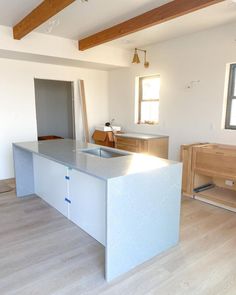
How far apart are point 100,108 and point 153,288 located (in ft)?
14.8

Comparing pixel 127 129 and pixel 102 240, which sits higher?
pixel 127 129

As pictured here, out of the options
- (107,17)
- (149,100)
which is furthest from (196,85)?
(107,17)

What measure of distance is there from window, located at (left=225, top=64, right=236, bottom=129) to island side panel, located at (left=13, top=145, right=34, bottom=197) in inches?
124

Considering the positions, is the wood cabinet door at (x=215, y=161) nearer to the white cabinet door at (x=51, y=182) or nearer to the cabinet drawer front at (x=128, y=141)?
the cabinet drawer front at (x=128, y=141)

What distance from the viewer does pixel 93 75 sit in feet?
17.9

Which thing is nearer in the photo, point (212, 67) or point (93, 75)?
point (212, 67)

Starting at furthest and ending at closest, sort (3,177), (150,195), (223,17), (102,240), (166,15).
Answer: (3,177) → (223,17) → (166,15) → (102,240) → (150,195)

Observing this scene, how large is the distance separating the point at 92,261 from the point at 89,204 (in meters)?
0.51

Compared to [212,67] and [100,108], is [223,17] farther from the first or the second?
[100,108]

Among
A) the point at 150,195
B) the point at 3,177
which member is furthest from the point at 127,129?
the point at 150,195

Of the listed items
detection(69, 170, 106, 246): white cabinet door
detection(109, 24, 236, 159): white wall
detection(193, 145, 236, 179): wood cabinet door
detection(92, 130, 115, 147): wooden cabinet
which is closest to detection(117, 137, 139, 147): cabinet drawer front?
detection(92, 130, 115, 147): wooden cabinet

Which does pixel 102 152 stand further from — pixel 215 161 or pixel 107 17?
pixel 107 17

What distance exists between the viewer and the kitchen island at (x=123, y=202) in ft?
5.87

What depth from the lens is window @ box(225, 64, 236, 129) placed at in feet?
11.6
